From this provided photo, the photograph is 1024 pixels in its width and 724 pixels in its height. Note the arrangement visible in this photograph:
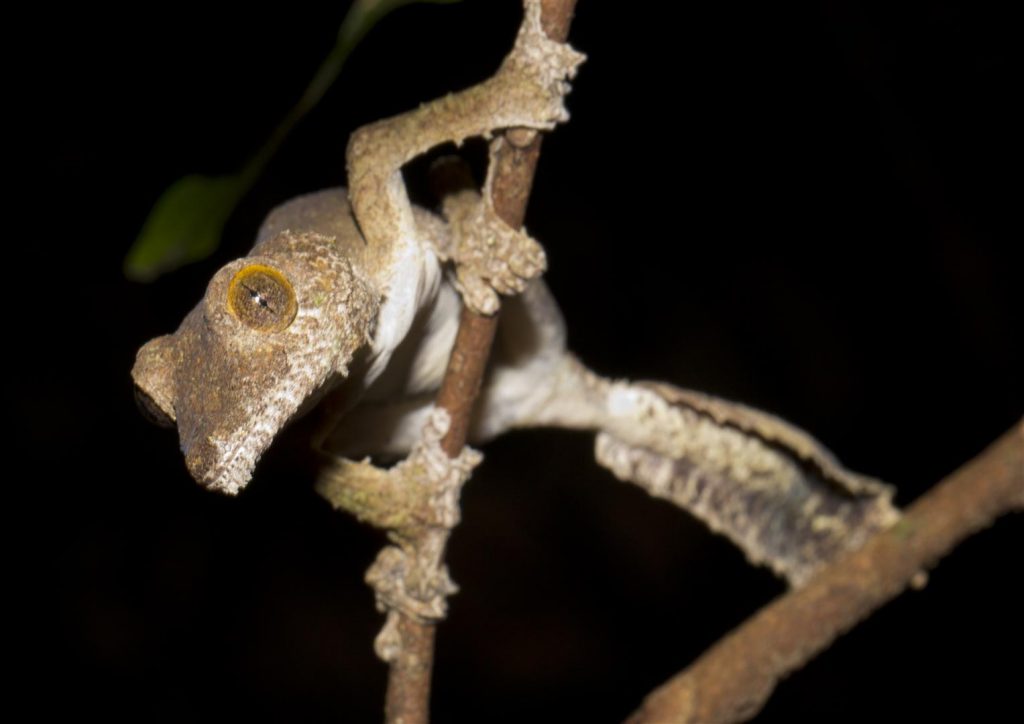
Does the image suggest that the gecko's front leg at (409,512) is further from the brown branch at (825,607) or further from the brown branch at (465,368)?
the brown branch at (825,607)

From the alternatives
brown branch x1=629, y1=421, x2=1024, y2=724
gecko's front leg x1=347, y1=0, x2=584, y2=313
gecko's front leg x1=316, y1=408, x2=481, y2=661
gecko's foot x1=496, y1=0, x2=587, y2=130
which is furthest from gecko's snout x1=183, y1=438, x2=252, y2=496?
brown branch x1=629, y1=421, x2=1024, y2=724

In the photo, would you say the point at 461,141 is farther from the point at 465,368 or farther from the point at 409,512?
the point at 409,512

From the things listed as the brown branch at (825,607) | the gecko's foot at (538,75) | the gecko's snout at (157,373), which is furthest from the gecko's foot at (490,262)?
the brown branch at (825,607)

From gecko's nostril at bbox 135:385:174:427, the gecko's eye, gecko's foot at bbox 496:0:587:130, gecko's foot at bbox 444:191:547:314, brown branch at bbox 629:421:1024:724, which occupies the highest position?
gecko's foot at bbox 496:0:587:130

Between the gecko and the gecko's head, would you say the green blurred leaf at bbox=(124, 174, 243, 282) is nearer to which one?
the gecko

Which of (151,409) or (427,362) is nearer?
(151,409)

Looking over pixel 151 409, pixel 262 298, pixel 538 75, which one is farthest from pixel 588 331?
pixel 262 298
